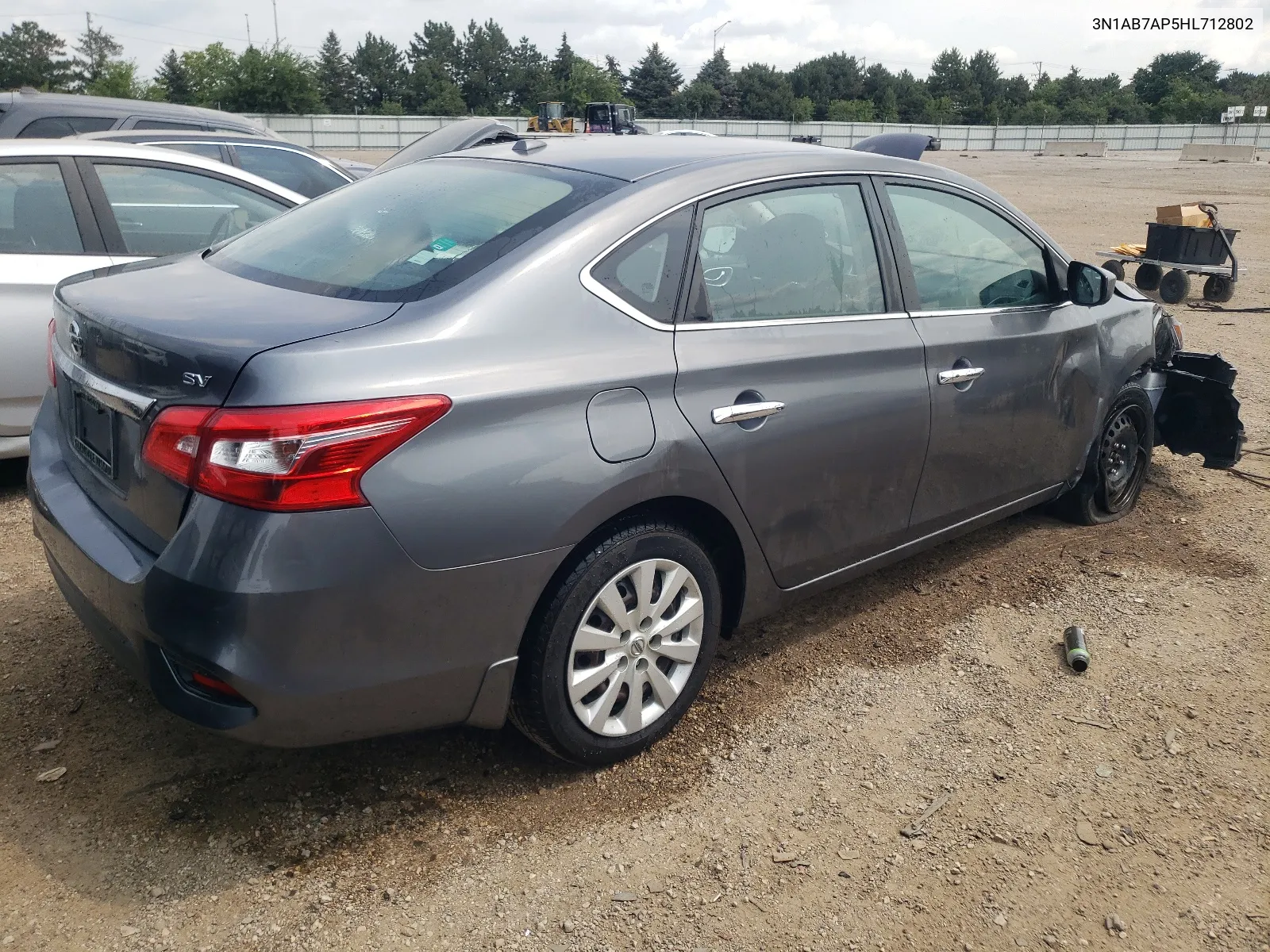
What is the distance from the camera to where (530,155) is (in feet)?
11.0

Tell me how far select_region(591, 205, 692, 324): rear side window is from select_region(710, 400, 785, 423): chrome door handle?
11.2 inches

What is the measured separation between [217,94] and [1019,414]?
77.1 metres

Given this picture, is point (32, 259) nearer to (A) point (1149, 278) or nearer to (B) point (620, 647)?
(B) point (620, 647)

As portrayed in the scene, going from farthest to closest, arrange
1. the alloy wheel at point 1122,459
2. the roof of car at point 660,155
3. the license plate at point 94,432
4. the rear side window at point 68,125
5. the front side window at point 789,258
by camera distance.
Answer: the rear side window at point 68,125
the alloy wheel at point 1122,459
the roof of car at point 660,155
the front side window at point 789,258
the license plate at point 94,432

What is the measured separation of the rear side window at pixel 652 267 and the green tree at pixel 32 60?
3900 inches

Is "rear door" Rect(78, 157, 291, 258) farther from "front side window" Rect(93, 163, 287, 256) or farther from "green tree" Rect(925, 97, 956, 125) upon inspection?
"green tree" Rect(925, 97, 956, 125)

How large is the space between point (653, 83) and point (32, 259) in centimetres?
9837

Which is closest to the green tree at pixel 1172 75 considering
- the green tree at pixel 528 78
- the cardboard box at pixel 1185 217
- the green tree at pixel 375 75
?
the green tree at pixel 528 78

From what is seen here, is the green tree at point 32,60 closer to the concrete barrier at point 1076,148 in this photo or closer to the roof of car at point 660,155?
the concrete barrier at point 1076,148

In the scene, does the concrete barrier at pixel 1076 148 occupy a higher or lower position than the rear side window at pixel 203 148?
higher

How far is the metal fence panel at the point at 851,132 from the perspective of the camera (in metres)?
52.1

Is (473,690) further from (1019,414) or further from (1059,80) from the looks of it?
(1059,80)

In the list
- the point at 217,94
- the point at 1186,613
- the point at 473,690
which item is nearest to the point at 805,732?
the point at 473,690

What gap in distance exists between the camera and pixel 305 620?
2266 millimetres
